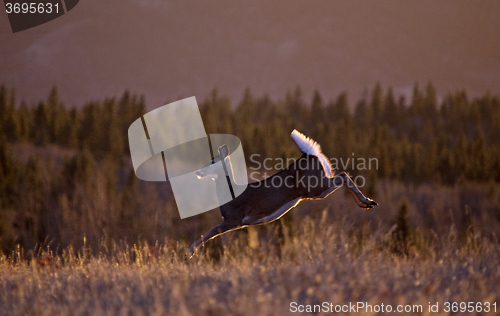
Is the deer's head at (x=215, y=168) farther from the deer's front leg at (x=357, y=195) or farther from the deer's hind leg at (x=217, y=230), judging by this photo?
the deer's front leg at (x=357, y=195)

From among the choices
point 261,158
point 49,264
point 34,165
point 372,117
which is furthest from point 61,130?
point 372,117

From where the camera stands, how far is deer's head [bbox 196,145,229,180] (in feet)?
16.5

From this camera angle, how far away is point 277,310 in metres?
4.17

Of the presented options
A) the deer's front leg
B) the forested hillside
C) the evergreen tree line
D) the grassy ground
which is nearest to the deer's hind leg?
the grassy ground

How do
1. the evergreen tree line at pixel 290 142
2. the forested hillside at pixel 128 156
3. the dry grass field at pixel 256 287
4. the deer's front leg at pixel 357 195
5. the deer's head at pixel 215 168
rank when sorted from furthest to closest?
1. the evergreen tree line at pixel 290 142
2. the forested hillside at pixel 128 156
3. the deer's head at pixel 215 168
4. the deer's front leg at pixel 357 195
5. the dry grass field at pixel 256 287

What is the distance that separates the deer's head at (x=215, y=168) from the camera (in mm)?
5039

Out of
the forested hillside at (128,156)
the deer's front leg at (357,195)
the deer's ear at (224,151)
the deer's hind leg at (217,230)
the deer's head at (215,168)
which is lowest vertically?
the forested hillside at (128,156)

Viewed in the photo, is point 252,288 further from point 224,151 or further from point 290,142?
point 290,142

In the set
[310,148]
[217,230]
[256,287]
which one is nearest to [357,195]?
[310,148]

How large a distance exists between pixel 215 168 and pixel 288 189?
92 cm

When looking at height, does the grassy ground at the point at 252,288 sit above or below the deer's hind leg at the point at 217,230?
below

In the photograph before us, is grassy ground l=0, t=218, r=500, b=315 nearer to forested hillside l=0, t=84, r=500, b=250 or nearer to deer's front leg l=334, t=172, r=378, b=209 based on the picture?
deer's front leg l=334, t=172, r=378, b=209

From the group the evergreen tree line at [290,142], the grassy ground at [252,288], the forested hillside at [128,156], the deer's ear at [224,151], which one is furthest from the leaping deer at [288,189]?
the evergreen tree line at [290,142]

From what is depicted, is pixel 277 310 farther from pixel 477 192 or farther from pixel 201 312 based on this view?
pixel 477 192
